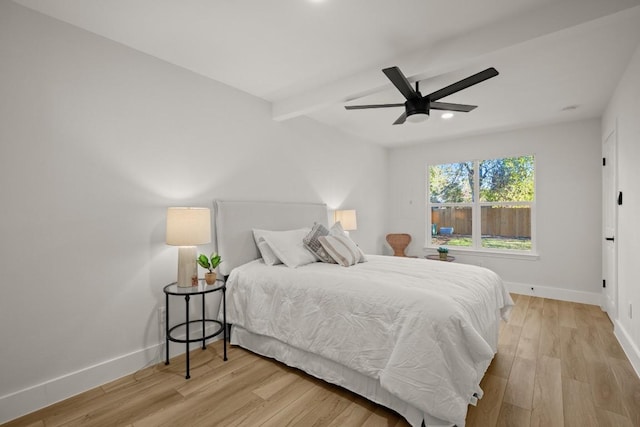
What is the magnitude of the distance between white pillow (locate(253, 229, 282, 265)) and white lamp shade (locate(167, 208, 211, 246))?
0.69 metres

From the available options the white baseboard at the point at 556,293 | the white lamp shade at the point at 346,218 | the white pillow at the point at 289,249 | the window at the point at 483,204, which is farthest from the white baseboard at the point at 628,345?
the white lamp shade at the point at 346,218

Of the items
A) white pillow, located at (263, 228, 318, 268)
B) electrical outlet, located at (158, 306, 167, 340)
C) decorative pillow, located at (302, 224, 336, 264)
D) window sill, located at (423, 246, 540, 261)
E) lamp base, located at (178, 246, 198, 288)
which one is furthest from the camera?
window sill, located at (423, 246, 540, 261)

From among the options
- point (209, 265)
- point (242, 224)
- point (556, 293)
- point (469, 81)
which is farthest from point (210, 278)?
point (556, 293)

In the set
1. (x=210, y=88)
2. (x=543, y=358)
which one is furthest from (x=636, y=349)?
(x=210, y=88)

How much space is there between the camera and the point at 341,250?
2.97m

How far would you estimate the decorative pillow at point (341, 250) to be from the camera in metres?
2.91

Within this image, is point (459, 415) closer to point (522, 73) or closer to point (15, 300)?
point (15, 300)

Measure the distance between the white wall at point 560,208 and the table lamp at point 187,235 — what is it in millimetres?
4274

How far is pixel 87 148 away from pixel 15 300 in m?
1.05

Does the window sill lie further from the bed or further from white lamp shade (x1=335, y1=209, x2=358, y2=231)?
the bed

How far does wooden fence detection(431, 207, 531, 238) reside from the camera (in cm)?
467

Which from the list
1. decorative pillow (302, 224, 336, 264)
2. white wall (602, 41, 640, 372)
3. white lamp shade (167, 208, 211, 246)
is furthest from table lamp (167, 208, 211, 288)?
white wall (602, 41, 640, 372)

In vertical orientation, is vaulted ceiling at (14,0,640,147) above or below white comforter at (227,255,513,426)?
above

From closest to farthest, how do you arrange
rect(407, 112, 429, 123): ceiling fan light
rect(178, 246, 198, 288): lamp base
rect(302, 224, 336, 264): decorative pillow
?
1. rect(178, 246, 198, 288): lamp base
2. rect(407, 112, 429, 123): ceiling fan light
3. rect(302, 224, 336, 264): decorative pillow
